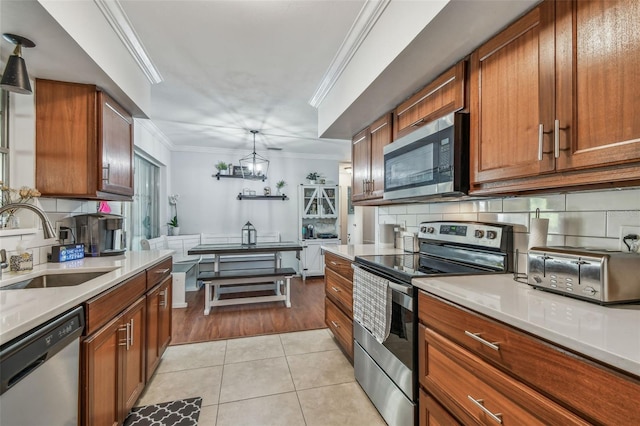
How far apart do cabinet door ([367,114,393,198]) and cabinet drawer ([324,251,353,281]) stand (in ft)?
2.10

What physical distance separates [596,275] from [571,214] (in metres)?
0.49

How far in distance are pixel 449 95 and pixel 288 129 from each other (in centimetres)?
307

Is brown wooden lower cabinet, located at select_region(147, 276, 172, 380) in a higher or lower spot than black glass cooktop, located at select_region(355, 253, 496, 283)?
lower

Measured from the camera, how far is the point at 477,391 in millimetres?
1056

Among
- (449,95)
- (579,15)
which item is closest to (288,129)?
(449,95)

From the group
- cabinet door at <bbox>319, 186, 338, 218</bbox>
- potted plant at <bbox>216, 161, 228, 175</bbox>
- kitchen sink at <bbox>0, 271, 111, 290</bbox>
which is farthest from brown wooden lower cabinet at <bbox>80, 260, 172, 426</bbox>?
cabinet door at <bbox>319, 186, 338, 218</bbox>

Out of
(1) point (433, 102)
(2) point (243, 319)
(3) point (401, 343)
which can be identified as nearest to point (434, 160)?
(1) point (433, 102)

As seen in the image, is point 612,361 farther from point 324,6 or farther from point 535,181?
point 324,6

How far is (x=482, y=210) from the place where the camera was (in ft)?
6.07

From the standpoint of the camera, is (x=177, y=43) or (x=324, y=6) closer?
(x=324, y=6)

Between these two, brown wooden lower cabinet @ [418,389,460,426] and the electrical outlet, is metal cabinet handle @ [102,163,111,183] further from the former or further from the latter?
the electrical outlet

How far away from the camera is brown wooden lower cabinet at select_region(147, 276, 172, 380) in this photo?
2037 millimetres


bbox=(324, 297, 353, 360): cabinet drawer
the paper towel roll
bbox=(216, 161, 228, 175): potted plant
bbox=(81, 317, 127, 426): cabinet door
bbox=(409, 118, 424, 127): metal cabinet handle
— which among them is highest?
bbox=(216, 161, 228, 175): potted plant

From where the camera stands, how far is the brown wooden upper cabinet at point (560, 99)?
2.98ft
